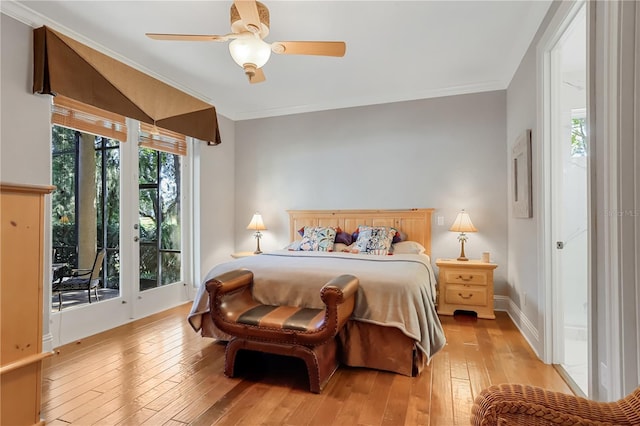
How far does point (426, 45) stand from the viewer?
3.11m

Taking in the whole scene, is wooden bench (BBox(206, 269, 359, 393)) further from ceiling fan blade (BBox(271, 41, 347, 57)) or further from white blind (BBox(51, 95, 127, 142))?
white blind (BBox(51, 95, 127, 142))

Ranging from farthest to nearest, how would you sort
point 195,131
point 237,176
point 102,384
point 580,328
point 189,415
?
point 237,176, point 195,131, point 580,328, point 102,384, point 189,415

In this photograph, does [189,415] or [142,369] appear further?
Answer: [142,369]

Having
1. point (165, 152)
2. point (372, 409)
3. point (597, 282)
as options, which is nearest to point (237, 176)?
point (165, 152)

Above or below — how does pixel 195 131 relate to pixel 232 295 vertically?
above

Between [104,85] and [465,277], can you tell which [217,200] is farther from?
[465,277]

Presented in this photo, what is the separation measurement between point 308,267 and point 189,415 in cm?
133

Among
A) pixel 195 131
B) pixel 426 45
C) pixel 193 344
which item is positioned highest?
pixel 426 45

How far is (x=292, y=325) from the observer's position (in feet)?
7.07

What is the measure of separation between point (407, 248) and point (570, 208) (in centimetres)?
162

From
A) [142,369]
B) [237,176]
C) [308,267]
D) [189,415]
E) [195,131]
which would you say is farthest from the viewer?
[237,176]

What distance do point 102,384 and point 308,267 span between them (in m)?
1.66

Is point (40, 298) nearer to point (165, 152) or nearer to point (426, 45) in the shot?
point (165, 152)

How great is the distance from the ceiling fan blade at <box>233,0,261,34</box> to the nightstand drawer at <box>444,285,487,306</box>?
128 inches
